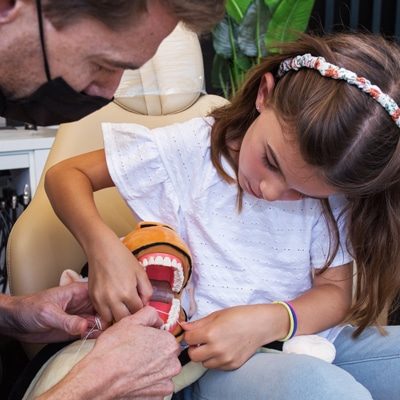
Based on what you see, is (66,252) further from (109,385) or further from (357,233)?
(357,233)

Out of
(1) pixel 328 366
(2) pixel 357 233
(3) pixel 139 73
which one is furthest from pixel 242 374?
(3) pixel 139 73

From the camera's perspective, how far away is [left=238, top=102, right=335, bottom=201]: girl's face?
92cm

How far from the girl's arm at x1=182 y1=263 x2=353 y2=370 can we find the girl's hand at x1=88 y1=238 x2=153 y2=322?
106 mm

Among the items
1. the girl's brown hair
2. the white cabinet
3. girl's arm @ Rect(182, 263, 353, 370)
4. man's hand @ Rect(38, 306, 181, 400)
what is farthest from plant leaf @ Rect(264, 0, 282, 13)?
man's hand @ Rect(38, 306, 181, 400)

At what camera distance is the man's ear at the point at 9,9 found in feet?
2.07

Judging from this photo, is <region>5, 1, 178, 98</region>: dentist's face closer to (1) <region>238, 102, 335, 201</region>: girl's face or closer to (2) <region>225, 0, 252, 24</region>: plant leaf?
(1) <region>238, 102, 335, 201</region>: girl's face

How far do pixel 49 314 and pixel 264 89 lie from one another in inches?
20.2

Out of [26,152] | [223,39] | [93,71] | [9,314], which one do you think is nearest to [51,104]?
[93,71]

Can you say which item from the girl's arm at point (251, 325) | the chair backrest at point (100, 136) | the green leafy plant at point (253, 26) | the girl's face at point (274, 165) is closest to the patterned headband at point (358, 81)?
the girl's face at point (274, 165)

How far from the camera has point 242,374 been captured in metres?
Result: 0.90

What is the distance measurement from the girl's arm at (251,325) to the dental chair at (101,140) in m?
0.32

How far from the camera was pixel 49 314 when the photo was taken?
3.02ft

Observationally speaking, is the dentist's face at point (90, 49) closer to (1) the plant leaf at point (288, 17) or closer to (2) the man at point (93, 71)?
(2) the man at point (93, 71)

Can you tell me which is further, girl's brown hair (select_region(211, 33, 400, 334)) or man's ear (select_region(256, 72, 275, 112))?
man's ear (select_region(256, 72, 275, 112))
